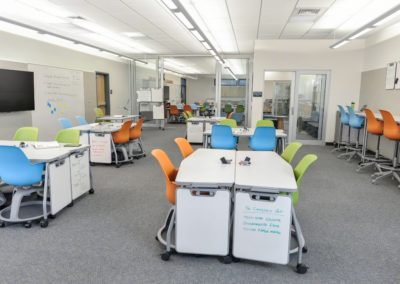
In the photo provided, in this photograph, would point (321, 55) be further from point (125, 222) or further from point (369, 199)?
point (125, 222)

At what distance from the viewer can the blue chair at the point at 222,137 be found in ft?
17.5

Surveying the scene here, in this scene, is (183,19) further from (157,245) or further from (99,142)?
(157,245)

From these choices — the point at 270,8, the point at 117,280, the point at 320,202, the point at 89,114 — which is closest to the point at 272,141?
the point at 320,202

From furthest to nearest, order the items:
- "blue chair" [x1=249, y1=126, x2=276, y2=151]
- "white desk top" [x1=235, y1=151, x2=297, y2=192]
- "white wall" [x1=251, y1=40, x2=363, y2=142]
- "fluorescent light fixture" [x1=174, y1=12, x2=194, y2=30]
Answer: "white wall" [x1=251, y1=40, x2=363, y2=142] < "blue chair" [x1=249, y1=126, x2=276, y2=151] < "fluorescent light fixture" [x1=174, y1=12, x2=194, y2=30] < "white desk top" [x1=235, y1=151, x2=297, y2=192]

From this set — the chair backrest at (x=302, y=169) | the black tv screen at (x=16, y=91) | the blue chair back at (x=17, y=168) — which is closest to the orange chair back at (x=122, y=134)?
the black tv screen at (x=16, y=91)

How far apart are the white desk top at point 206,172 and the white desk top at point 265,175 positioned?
3.5 inches

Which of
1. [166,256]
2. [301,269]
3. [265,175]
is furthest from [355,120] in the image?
[166,256]

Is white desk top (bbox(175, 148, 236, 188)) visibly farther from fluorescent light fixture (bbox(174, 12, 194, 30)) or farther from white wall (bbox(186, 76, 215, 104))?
white wall (bbox(186, 76, 215, 104))

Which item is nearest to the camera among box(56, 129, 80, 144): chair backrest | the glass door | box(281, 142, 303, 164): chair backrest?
box(281, 142, 303, 164): chair backrest

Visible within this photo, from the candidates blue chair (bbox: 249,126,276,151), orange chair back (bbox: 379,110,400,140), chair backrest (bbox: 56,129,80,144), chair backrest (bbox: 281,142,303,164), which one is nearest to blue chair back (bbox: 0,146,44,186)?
chair backrest (bbox: 56,129,80,144)

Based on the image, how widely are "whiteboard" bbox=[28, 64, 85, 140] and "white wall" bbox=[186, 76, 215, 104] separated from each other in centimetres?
1455

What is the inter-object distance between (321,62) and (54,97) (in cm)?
727

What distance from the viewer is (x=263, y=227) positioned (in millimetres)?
2467

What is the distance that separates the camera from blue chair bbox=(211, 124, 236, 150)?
17.5 feet
